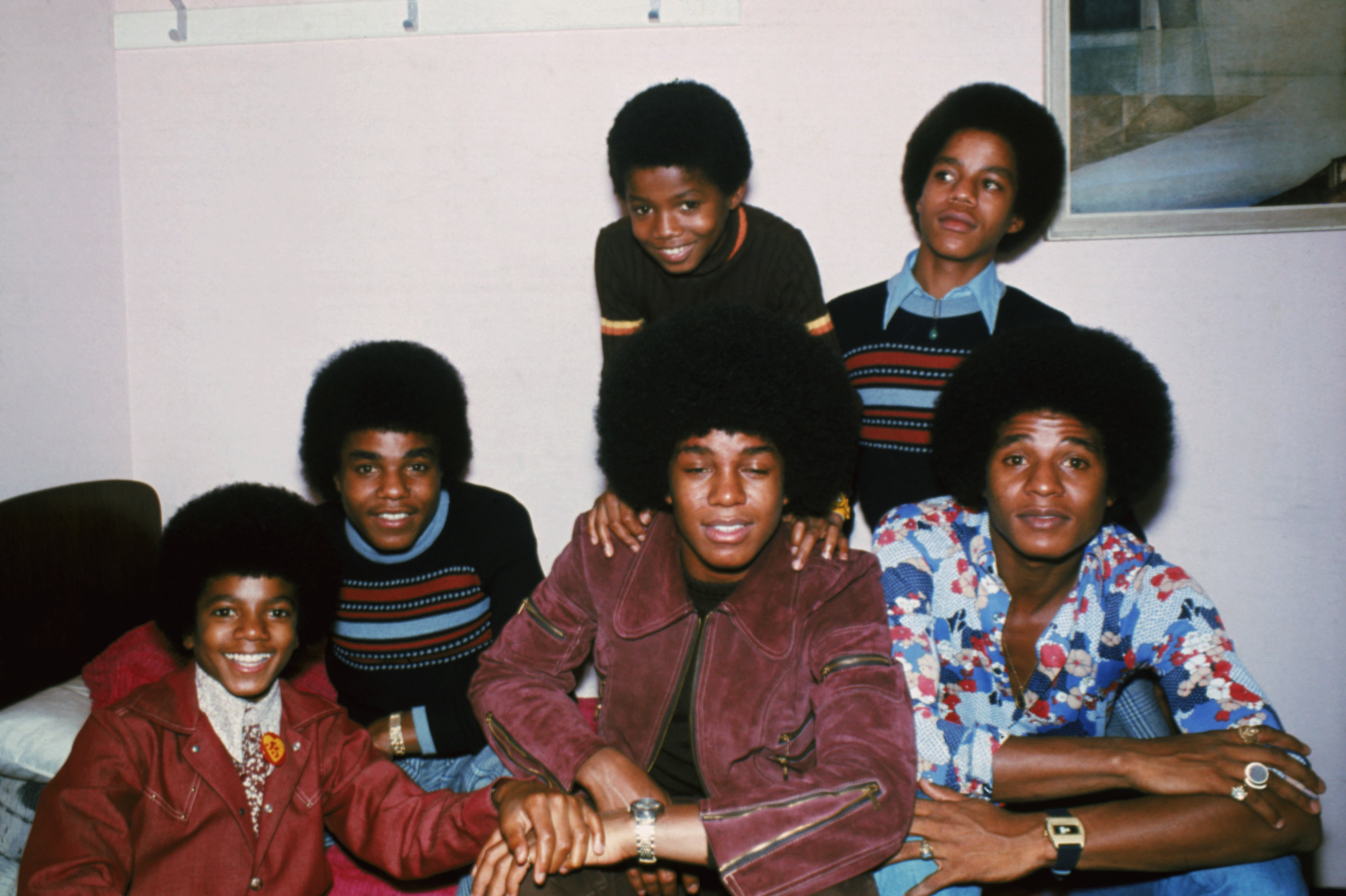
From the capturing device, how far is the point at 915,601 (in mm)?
1851

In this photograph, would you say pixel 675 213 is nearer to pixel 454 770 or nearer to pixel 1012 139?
pixel 1012 139

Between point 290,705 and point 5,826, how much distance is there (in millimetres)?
751

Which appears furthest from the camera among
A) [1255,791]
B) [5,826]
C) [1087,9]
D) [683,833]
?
[1087,9]

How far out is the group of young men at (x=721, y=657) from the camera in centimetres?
162

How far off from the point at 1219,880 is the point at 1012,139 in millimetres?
1756

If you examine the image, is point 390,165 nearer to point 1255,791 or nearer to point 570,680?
point 570,680

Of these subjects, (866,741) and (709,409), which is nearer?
(866,741)

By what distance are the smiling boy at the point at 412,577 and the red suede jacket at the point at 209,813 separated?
295mm

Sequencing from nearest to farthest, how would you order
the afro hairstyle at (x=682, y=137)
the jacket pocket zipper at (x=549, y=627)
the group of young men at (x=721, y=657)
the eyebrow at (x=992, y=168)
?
1. the group of young men at (x=721, y=657)
2. the jacket pocket zipper at (x=549, y=627)
3. the afro hairstyle at (x=682, y=137)
4. the eyebrow at (x=992, y=168)

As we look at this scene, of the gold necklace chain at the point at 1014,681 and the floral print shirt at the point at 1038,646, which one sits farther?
the gold necklace chain at the point at 1014,681

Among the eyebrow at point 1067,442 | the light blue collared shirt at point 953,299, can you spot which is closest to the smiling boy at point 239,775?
the eyebrow at point 1067,442

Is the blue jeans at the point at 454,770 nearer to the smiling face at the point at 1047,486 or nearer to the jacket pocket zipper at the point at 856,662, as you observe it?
the jacket pocket zipper at the point at 856,662

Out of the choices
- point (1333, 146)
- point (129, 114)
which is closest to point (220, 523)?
point (129, 114)

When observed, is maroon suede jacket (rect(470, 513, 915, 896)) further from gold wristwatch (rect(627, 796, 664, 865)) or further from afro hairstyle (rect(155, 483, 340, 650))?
afro hairstyle (rect(155, 483, 340, 650))
